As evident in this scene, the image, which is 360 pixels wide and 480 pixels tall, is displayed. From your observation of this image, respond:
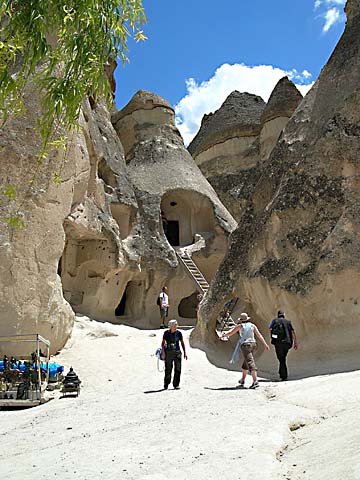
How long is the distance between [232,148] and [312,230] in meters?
17.9

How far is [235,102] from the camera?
28.2m

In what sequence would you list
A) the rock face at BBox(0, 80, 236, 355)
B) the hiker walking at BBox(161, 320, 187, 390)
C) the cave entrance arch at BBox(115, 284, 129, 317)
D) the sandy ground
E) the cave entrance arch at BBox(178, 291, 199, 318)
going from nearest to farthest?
the sandy ground
the hiker walking at BBox(161, 320, 187, 390)
the rock face at BBox(0, 80, 236, 355)
the cave entrance arch at BBox(115, 284, 129, 317)
the cave entrance arch at BBox(178, 291, 199, 318)

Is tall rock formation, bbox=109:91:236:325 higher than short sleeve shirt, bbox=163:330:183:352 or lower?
higher

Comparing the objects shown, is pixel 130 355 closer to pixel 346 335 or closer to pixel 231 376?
pixel 231 376

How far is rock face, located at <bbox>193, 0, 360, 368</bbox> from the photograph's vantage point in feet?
28.0

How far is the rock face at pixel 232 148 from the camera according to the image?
25078mm

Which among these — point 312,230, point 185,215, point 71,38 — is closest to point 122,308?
point 185,215

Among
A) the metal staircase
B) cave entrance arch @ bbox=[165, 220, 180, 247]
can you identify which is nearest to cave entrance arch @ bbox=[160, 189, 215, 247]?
cave entrance arch @ bbox=[165, 220, 180, 247]

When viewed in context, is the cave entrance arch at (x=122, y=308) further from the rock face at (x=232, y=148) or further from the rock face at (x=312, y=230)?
the rock face at (x=232, y=148)

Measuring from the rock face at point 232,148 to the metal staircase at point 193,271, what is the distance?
8.18 meters

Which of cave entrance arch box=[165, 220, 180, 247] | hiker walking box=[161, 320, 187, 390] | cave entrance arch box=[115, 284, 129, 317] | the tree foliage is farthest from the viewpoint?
cave entrance arch box=[165, 220, 180, 247]

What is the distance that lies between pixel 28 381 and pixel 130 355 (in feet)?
10.2

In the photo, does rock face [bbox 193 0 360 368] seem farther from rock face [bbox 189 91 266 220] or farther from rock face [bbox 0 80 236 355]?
rock face [bbox 189 91 266 220]

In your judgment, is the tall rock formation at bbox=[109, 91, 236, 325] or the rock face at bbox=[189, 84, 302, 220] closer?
the tall rock formation at bbox=[109, 91, 236, 325]
